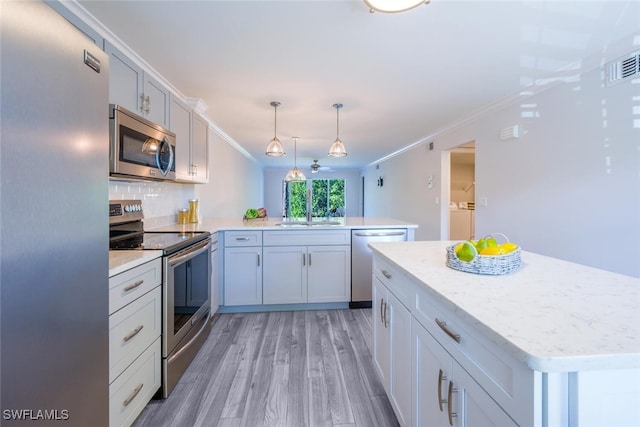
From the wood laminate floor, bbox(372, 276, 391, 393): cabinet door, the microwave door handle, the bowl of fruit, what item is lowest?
the wood laminate floor

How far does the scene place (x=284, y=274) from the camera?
3.00m

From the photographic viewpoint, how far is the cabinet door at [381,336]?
1536 mm

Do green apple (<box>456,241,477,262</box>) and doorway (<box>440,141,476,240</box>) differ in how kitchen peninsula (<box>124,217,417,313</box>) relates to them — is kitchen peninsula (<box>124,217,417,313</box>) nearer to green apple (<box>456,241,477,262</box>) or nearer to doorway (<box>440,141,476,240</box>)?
green apple (<box>456,241,477,262</box>)

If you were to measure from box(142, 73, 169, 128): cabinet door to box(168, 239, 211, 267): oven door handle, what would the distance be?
1044 millimetres

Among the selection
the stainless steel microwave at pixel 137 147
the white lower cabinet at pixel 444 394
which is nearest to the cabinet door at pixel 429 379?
the white lower cabinet at pixel 444 394

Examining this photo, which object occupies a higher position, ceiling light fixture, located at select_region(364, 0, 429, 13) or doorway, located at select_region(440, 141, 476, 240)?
ceiling light fixture, located at select_region(364, 0, 429, 13)

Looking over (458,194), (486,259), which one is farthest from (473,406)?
(458,194)

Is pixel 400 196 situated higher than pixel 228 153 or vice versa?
pixel 228 153

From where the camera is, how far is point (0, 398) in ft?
2.16

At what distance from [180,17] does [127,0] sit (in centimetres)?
27

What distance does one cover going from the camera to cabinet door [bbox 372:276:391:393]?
1.54 metres

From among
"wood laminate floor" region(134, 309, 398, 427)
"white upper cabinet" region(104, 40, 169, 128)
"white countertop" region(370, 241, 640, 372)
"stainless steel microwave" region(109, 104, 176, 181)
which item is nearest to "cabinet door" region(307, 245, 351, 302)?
"wood laminate floor" region(134, 309, 398, 427)

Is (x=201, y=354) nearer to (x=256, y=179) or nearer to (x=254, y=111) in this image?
(x=254, y=111)

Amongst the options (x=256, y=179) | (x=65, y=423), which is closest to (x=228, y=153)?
(x=256, y=179)
